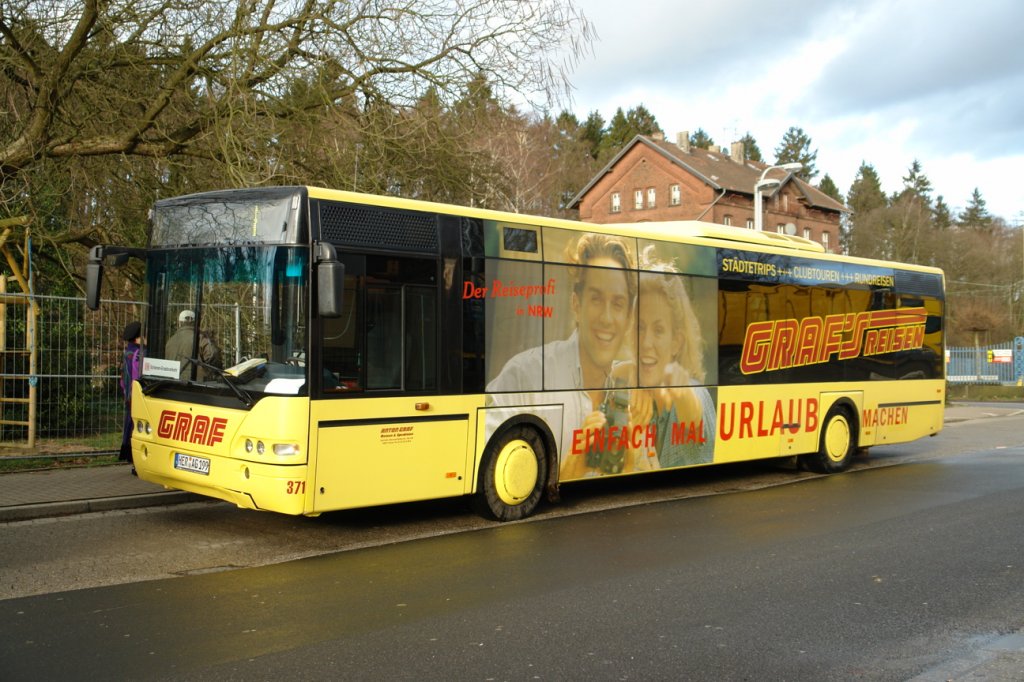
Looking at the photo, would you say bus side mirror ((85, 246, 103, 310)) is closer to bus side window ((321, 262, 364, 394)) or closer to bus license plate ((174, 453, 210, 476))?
bus license plate ((174, 453, 210, 476))

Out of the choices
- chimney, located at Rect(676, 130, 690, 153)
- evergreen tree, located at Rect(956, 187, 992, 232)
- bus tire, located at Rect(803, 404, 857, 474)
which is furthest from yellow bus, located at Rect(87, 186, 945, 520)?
evergreen tree, located at Rect(956, 187, 992, 232)

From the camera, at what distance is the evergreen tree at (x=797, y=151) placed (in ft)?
324

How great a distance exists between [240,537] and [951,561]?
6.08 m

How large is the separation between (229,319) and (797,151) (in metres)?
99.8

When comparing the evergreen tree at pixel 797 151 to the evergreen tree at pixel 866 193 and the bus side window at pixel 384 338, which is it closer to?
the evergreen tree at pixel 866 193

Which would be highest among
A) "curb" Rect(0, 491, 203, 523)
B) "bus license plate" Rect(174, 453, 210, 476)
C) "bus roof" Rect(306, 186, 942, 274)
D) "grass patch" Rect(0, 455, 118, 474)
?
"bus roof" Rect(306, 186, 942, 274)

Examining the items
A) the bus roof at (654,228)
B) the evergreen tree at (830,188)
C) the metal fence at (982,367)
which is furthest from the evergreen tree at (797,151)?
the bus roof at (654,228)

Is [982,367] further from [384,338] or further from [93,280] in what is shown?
[93,280]

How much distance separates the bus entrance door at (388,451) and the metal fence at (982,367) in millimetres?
45102

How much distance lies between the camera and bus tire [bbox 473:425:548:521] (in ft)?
31.6

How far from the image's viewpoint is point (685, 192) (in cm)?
6569

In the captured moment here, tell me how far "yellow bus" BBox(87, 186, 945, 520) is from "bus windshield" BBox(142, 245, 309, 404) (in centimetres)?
2

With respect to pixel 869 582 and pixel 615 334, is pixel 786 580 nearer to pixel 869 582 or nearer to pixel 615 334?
pixel 869 582

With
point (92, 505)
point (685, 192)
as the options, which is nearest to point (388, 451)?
point (92, 505)
